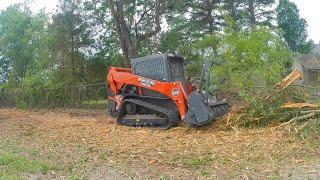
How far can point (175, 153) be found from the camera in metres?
8.16

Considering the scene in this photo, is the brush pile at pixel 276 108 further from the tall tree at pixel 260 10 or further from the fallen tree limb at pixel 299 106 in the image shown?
the tall tree at pixel 260 10

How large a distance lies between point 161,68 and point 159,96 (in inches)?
28.7

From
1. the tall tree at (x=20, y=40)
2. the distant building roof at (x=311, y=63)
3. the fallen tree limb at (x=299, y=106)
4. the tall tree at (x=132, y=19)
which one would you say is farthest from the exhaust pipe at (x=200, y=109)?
the tall tree at (x=20, y=40)

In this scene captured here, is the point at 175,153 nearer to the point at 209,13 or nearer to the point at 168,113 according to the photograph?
the point at 168,113

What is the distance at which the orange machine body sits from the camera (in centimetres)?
1136

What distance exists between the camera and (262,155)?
25.1 feet

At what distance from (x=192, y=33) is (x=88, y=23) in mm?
7238

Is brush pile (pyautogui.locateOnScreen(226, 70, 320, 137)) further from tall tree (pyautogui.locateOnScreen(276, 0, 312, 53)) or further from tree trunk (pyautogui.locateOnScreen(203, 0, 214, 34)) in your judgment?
tall tree (pyautogui.locateOnScreen(276, 0, 312, 53))

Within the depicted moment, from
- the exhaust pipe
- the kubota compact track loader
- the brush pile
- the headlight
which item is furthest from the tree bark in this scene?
the brush pile

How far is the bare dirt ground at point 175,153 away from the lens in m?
6.83

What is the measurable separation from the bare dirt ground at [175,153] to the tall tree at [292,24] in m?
40.8

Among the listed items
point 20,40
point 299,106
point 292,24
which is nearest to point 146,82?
point 299,106

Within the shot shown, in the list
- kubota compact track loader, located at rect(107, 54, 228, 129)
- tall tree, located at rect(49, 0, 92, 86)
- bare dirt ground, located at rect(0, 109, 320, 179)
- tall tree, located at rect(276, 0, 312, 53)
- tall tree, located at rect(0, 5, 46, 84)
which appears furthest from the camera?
tall tree, located at rect(276, 0, 312, 53)

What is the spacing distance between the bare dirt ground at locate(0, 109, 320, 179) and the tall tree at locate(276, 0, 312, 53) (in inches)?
1608
